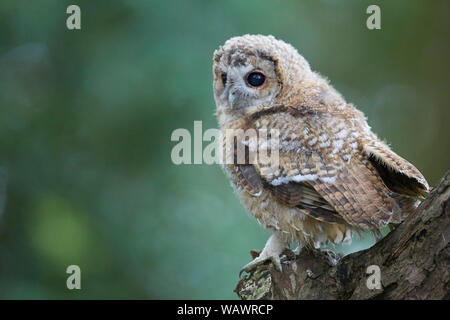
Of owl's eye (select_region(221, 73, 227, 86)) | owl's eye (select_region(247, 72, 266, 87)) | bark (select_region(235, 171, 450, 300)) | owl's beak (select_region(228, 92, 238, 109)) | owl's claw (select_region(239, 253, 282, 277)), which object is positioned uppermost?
owl's eye (select_region(221, 73, 227, 86))

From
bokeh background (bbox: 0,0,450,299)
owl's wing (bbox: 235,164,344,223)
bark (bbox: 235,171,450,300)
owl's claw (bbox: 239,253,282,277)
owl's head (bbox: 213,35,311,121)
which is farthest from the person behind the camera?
bokeh background (bbox: 0,0,450,299)

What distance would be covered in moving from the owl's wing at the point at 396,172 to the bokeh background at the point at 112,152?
1.50 m

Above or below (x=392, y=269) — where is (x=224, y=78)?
above

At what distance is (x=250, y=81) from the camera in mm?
2307

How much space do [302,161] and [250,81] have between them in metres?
0.63

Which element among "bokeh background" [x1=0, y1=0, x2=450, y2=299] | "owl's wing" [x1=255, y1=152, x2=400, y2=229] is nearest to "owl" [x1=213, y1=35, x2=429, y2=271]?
"owl's wing" [x1=255, y1=152, x2=400, y2=229]

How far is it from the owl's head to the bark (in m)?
0.78

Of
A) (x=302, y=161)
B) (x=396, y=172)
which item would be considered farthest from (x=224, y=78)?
(x=396, y=172)

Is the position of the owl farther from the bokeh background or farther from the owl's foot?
the bokeh background

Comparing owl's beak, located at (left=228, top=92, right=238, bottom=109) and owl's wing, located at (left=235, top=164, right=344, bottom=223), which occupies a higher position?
owl's beak, located at (left=228, top=92, right=238, bottom=109)

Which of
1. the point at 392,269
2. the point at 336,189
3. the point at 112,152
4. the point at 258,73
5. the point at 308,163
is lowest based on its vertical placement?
the point at 392,269

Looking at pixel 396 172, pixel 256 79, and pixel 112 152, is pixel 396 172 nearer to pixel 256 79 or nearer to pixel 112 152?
pixel 256 79

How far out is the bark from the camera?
1475 millimetres

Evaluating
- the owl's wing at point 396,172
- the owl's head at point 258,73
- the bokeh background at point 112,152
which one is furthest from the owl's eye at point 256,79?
the bokeh background at point 112,152
